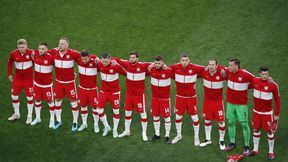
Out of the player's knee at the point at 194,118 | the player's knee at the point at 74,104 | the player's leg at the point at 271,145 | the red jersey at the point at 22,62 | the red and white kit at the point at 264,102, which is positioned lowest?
the player's leg at the point at 271,145

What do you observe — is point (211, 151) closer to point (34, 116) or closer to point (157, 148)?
point (157, 148)

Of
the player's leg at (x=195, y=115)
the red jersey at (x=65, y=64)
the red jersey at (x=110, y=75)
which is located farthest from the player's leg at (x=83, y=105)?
the player's leg at (x=195, y=115)

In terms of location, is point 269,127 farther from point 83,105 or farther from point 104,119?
point 83,105

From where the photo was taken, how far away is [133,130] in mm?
14586

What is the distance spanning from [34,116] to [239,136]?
17.9ft

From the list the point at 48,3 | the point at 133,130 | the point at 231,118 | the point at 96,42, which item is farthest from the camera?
the point at 48,3

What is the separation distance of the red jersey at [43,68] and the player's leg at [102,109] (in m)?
1.49

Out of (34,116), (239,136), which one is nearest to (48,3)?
(34,116)

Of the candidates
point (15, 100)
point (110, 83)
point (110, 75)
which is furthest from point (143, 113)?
point (15, 100)

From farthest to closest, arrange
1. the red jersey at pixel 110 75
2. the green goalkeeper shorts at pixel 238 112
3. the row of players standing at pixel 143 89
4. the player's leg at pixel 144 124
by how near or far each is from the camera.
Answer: the player's leg at pixel 144 124, the red jersey at pixel 110 75, the green goalkeeper shorts at pixel 238 112, the row of players standing at pixel 143 89

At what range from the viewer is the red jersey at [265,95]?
41.8 ft

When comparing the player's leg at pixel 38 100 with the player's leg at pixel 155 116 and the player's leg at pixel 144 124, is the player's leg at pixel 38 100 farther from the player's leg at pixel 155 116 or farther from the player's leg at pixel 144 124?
the player's leg at pixel 155 116

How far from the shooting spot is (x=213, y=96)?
13391 mm

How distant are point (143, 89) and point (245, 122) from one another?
102 inches
